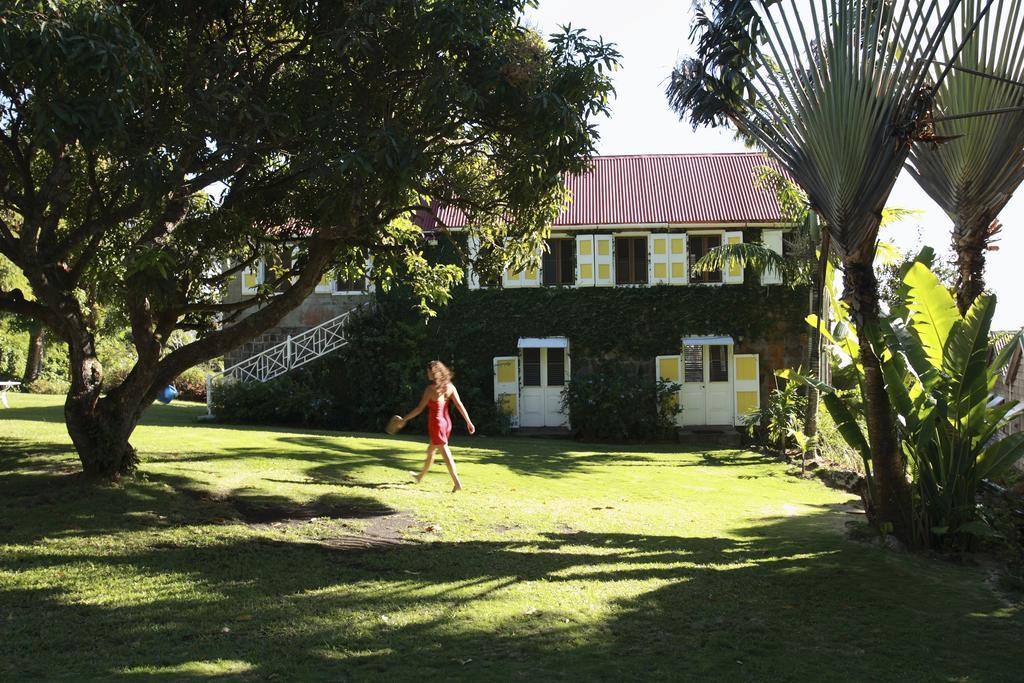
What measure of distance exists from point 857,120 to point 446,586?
16.7 feet

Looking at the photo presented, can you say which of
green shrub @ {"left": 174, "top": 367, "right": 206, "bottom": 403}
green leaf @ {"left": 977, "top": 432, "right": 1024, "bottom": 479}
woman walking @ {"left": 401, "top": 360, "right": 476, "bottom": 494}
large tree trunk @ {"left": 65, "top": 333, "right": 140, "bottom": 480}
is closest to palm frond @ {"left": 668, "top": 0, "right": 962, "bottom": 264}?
green leaf @ {"left": 977, "top": 432, "right": 1024, "bottom": 479}

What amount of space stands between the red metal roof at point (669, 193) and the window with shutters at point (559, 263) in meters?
0.65

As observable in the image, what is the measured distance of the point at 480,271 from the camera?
11.6 meters

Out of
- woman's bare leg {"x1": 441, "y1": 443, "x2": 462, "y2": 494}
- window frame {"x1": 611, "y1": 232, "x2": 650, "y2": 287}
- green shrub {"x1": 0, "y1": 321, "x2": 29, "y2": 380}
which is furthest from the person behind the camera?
green shrub {"x1": 0, "y1": 321, "x2": 29, "y2": 380}

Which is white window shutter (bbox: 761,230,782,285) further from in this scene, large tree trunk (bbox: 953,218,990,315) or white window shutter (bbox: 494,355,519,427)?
large tree trunk (bbox: 953,218,990,315)

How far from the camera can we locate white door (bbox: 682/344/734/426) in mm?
23766

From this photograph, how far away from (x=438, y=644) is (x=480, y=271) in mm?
6949

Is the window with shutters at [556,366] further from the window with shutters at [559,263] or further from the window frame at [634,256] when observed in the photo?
the window frame at [634,256]

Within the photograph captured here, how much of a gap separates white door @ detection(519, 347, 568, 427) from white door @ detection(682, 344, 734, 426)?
3.31 metres

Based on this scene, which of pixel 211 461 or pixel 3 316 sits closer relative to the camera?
pixel 211 461

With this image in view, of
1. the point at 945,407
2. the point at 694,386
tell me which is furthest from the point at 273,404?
the point at 945,407

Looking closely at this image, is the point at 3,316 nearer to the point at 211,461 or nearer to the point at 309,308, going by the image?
the point at 309,308

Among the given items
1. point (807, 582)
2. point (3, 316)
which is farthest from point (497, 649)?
point (3, 316)

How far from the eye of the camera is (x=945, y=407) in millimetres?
8039
